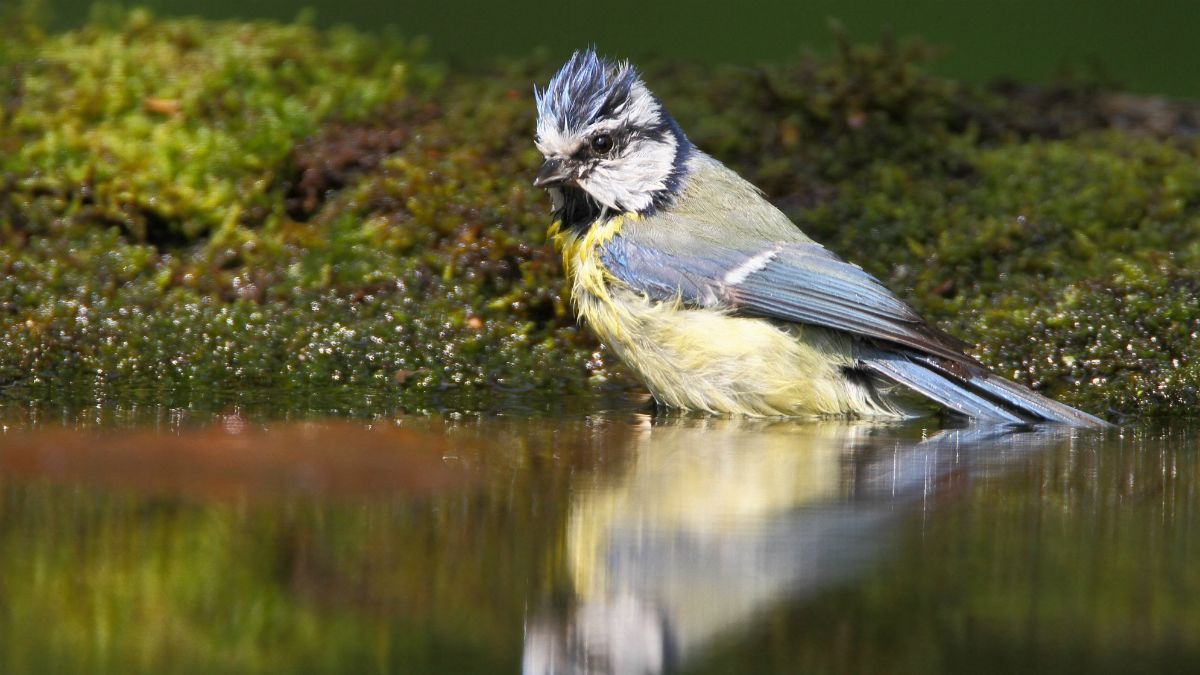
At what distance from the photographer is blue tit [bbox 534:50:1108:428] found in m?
3.04

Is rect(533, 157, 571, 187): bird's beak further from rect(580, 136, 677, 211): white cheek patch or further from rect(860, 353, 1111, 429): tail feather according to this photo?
rect(860, 353, 1111, 429): tail feather

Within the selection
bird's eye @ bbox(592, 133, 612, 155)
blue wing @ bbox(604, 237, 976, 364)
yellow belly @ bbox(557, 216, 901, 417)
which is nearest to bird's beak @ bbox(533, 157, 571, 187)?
bird's eye @ bbox(592, 133, 612, 155)

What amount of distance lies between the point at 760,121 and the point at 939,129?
652 mm

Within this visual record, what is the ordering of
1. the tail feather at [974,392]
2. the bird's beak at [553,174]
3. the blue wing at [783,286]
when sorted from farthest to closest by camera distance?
the bird's beak at [553,174] → the blue wing at [783,286] → the tail feather at [974,392]

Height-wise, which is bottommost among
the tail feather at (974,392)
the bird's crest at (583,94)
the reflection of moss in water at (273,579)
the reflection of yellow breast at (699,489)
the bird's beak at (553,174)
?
the reflection of moss in water at (273,579)

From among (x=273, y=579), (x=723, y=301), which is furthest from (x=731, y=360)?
(x=273, y=579)

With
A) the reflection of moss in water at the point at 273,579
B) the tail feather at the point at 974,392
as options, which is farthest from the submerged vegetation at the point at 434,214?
the reflection of moss in water at the point at 273,579

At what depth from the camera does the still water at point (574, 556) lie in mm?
1168

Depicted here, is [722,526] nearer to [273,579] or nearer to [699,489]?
[699,489]

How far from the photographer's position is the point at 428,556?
147 centimetres

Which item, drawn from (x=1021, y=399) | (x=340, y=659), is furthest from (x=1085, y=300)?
(x=340, y=659)

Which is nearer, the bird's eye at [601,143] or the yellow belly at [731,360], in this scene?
the yellow belly at [731,360]

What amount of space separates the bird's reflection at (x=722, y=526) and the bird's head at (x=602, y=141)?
98 centimetres

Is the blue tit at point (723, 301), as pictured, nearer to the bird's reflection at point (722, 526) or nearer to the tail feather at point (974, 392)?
the tail feather at point (974, 392)
